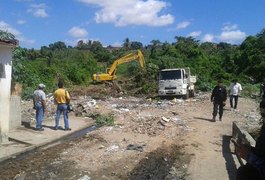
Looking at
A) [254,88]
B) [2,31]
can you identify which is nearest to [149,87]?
[254,88]

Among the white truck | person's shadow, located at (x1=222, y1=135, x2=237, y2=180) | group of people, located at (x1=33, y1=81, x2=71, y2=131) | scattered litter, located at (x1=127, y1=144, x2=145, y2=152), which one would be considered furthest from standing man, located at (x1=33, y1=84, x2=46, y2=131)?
the white truck

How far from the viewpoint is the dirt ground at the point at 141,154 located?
953cm

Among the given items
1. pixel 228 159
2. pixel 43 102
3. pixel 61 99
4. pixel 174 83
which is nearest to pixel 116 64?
pixel 174 83

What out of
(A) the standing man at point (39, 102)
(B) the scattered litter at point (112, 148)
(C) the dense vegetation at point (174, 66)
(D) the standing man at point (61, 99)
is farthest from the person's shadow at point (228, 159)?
(C) the dense vegetation at point (174, 66)

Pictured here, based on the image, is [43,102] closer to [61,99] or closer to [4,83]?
[61,99]

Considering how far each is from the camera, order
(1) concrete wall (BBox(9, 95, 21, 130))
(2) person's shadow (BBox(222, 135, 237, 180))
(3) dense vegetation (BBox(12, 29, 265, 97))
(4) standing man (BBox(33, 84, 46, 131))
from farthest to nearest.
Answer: (3) dense vegetation (BBox(12, 29, 265, 97)) < (1) concrete wall (BBox(9, 95, 21, 130)) < (4) standing man (BBox(33, 84, 46, 131)) < (2) person's shadow (BBox(222, 135, 237, 180))

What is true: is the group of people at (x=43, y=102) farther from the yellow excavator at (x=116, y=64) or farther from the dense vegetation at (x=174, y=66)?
the yellow excavator at (x=116, y=64)

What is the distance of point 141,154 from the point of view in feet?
37.6

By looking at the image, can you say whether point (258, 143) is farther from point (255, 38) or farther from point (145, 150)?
point (255, 38)

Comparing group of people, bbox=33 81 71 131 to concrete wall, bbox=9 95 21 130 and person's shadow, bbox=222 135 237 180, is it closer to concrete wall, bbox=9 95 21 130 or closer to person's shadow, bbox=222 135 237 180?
concrete wall, bbox=9 95 21 130

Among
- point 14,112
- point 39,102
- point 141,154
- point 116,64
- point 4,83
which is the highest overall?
point 116,64

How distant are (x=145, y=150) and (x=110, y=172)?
8.43ft

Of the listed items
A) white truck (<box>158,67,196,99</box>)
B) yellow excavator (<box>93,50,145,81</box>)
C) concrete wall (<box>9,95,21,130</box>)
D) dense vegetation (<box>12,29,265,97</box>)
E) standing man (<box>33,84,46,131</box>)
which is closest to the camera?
standing man (<box>33,84,46,131</box>)

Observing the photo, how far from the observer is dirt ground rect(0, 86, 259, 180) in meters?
9.53
